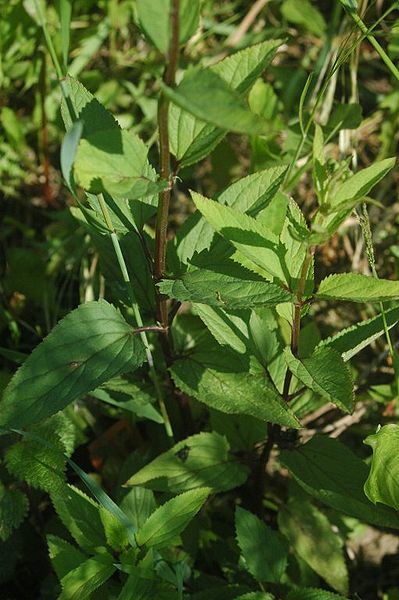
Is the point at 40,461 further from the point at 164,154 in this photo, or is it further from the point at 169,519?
the point at 164,154

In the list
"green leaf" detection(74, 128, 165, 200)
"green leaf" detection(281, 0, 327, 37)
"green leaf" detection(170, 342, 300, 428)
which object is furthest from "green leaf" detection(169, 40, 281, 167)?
"green leaf" detection(281, 0, 327, 37)

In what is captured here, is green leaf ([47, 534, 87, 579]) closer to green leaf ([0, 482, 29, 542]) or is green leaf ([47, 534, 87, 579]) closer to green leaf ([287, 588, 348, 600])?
green leaf ([0, 482, 29, 542])

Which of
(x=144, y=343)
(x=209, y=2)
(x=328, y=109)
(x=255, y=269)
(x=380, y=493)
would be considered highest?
(x=209, y=2)

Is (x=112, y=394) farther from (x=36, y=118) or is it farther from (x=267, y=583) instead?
(x=36, y=118)

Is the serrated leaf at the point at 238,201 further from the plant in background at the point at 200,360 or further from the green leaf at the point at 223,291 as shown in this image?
the green leaf at the point at 223,291

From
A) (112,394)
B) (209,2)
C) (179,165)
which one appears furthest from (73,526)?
(209,2)

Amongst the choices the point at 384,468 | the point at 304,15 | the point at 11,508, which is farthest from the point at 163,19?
the point at 304,15
